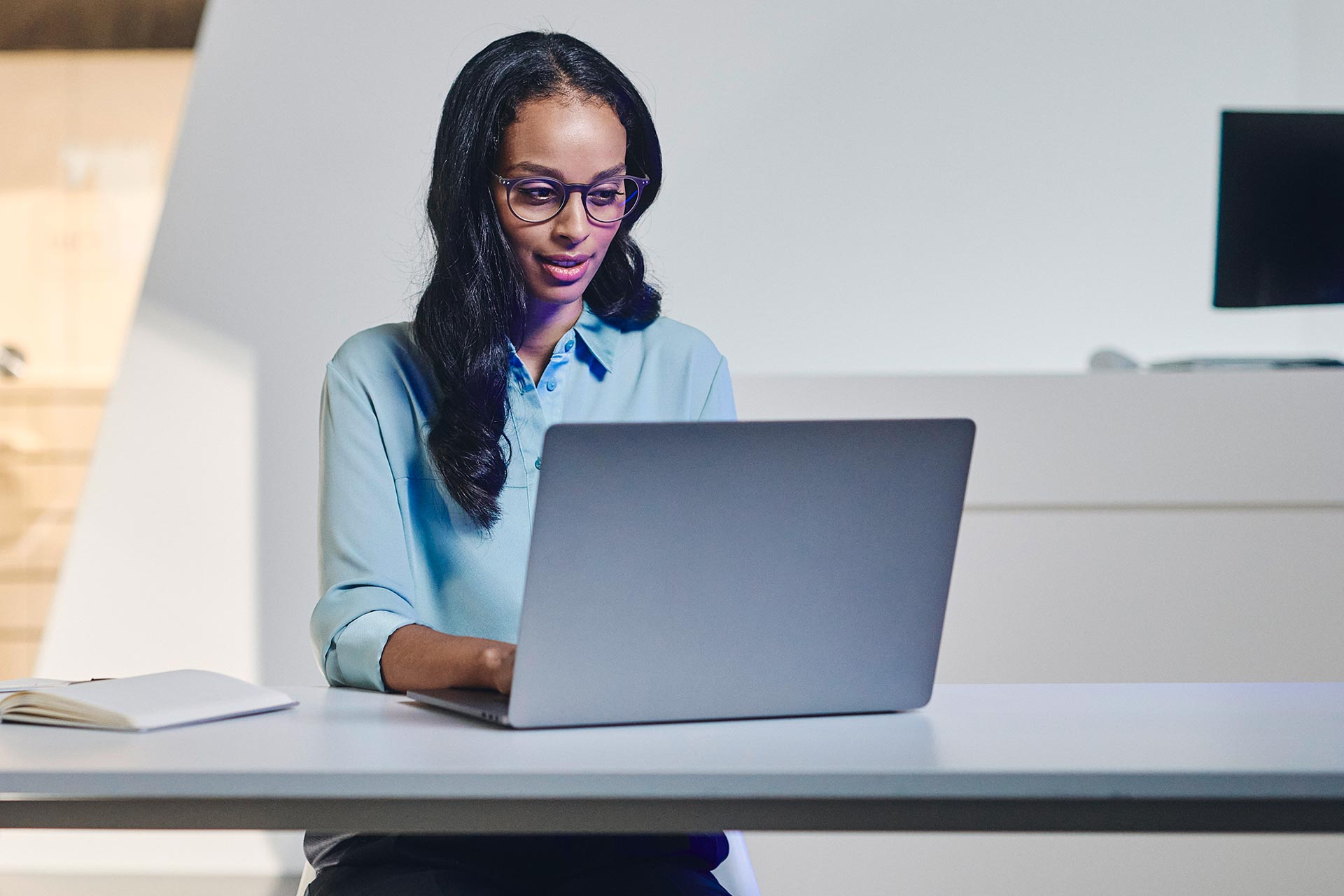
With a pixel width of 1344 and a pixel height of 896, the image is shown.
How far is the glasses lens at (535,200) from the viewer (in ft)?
4.31

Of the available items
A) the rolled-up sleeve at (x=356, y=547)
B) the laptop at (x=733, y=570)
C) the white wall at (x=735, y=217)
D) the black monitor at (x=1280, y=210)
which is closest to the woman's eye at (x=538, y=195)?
the rolled-up sleeve at (x=356, y=547)

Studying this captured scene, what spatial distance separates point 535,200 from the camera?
1324 mm

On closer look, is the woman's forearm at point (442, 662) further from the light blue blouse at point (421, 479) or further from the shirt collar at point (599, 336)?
the shirt collar at point (599, 336)

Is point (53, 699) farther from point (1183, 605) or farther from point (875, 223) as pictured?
point (875, 223)

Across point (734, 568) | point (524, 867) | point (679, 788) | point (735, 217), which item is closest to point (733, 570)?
point (734, 568)

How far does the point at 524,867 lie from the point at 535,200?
2.21 feet

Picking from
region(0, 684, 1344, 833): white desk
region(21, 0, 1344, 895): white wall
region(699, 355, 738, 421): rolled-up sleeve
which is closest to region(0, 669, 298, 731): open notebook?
region(0, 684, 1344, 833): white desk

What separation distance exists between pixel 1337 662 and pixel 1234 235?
0.79 m

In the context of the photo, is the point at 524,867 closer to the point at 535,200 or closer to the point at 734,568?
the point at 734,568

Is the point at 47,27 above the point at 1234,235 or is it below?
above

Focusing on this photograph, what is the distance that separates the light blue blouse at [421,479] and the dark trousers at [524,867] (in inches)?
5.6

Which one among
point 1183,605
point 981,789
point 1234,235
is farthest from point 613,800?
point 1234,235

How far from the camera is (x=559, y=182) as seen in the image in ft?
4.29

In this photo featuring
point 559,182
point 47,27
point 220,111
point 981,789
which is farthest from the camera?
point 47,27
